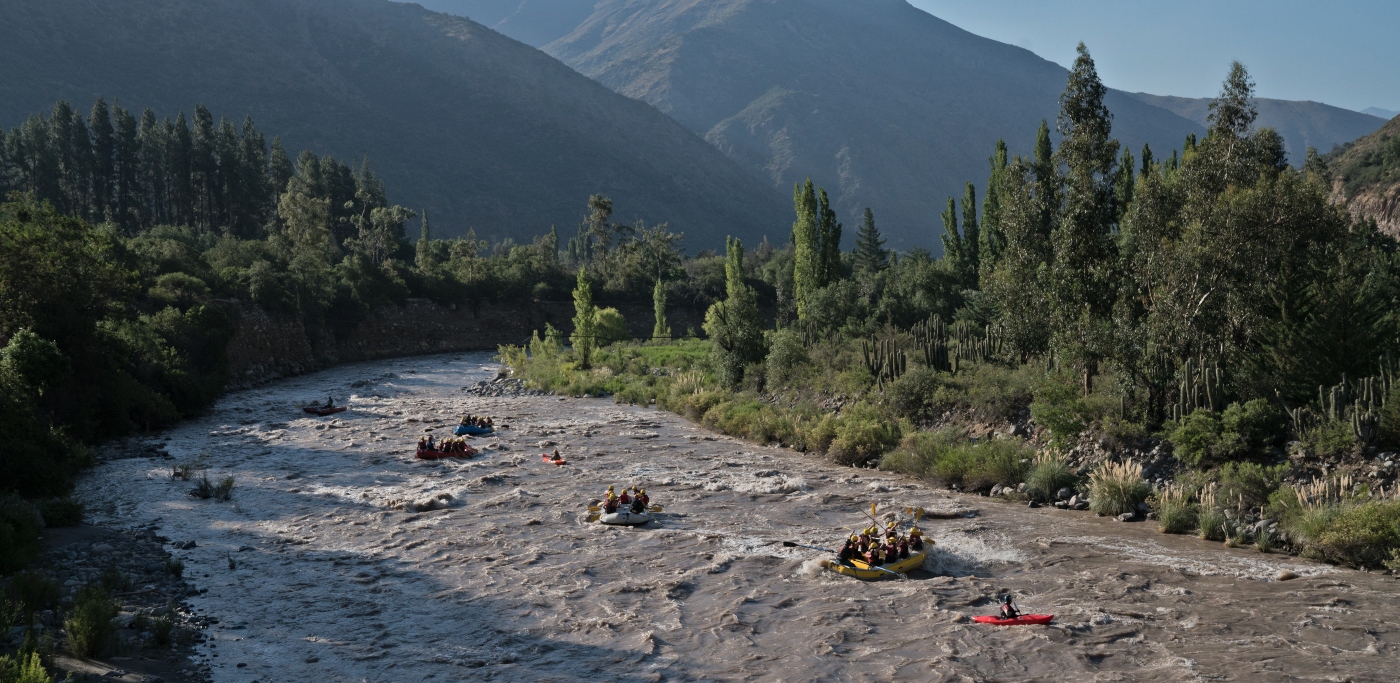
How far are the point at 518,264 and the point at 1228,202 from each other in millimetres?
83025

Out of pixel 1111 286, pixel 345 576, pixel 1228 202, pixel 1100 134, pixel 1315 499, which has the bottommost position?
pixel 345 576

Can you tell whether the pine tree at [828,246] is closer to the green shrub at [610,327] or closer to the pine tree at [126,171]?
the green shrub at [610,327]

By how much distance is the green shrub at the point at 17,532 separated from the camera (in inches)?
661

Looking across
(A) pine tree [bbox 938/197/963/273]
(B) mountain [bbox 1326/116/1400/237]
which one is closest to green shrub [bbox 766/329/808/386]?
(A) pine tree [bbox 938/197/963/273]

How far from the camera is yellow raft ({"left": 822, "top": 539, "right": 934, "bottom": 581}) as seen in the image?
1823 cm

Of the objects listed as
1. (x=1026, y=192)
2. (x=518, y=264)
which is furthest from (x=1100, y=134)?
(x=518, y=264)

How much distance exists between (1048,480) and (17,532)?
23.6 meters

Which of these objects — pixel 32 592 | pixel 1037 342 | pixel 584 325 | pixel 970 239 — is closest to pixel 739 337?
pixel 584 325

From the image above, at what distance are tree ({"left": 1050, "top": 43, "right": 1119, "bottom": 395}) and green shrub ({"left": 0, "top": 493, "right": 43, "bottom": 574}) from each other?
25.7 metres

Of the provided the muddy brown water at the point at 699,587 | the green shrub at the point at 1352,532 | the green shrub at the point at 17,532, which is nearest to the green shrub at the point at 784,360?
the muddy brown water at the point at 699,587

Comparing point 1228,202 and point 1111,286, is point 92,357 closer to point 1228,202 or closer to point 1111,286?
point 1111,286

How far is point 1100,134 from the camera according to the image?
87.3 feet

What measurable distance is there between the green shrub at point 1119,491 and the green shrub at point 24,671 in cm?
2130

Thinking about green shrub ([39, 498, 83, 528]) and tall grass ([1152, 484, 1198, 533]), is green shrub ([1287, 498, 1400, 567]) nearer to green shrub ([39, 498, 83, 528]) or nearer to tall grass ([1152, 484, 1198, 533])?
tall grass ([1152, 484, 1198, 533])
